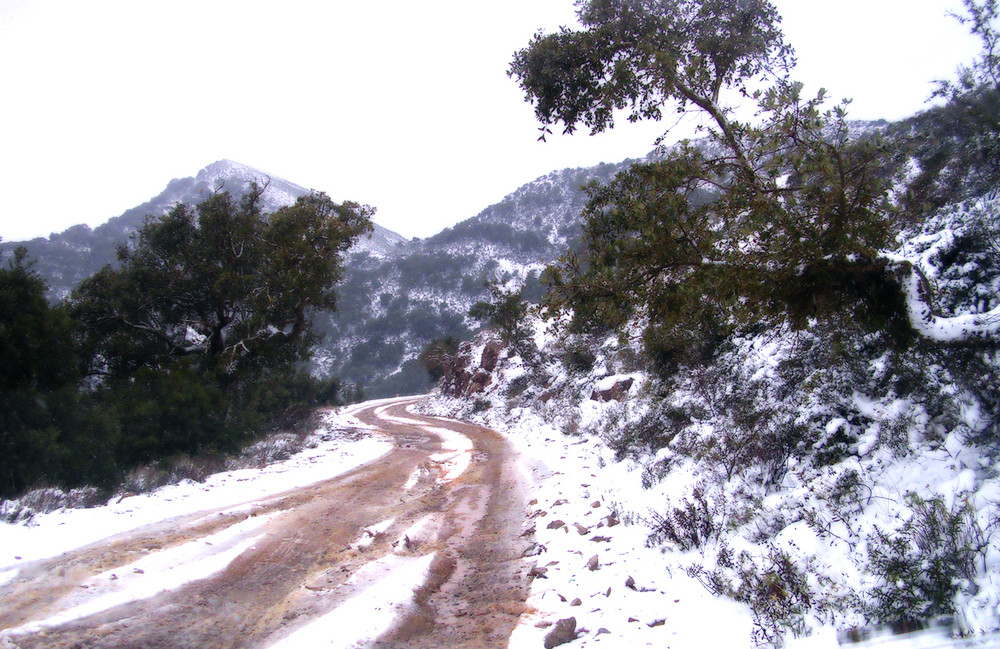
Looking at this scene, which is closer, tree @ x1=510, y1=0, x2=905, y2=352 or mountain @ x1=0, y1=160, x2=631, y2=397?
tree @ x1=510, y1=0, x2=905, y2=352

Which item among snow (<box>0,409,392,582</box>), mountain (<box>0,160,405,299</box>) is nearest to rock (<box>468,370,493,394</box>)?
mountain (<box>0,160,405,299</box>)

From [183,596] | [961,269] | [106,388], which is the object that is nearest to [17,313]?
[106,388]

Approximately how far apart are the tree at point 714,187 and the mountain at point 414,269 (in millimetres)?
58109

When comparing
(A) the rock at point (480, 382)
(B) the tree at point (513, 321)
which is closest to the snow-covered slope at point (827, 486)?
(B) the tree at point (513, 321)

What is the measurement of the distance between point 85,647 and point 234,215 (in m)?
16.8

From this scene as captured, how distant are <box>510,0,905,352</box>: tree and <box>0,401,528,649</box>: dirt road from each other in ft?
11.8

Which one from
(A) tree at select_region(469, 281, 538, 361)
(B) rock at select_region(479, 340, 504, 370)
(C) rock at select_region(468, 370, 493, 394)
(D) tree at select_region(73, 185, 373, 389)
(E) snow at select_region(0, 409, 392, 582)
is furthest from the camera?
(B) rock at select_region(479, 340, 504, 370)

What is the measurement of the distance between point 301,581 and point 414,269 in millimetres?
104727

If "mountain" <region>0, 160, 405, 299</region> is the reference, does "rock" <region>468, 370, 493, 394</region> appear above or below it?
below

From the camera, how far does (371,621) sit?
14.9 ft

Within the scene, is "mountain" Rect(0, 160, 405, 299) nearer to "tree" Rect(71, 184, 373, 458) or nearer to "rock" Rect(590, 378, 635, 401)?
"tree" Rect(71, 184, 373, 458)

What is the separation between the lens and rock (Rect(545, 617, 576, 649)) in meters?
4.18

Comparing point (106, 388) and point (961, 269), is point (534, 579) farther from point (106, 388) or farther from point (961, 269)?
point (106, 388)

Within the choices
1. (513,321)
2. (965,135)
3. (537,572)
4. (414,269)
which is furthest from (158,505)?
(414,269)
